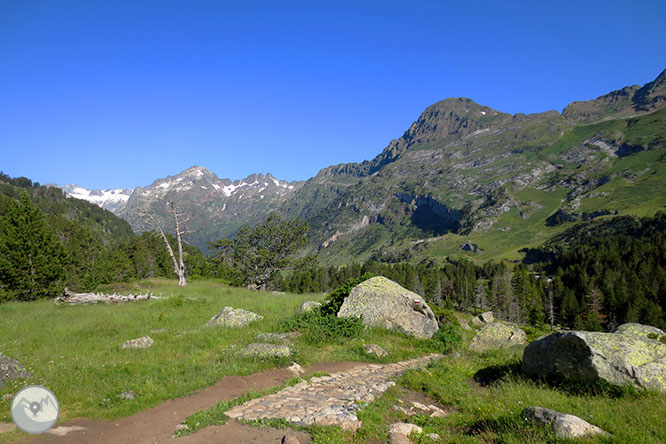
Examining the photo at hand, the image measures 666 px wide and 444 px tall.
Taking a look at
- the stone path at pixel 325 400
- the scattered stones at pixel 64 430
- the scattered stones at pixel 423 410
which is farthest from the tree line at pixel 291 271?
the scattered stones at pixel 64 430

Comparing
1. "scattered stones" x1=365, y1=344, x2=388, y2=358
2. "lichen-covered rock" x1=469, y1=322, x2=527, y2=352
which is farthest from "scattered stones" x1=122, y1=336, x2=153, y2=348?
"lichen-covered rock" x1=469, y1=322, x2=527, y2=352

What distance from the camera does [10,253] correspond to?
42.0 metres

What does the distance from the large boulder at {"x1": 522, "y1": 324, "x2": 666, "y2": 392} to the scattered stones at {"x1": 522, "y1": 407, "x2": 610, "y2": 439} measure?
3.89 m

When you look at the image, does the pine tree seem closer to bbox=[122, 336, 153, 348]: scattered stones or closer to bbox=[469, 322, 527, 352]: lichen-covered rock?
bbox=[122, 336, 153, 348]: scattered stones

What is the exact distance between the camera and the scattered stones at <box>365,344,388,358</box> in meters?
17.7

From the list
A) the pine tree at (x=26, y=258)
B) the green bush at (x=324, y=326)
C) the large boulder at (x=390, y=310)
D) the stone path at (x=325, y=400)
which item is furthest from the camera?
the pine tree at (x=26, y=258)

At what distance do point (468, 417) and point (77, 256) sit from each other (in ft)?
352

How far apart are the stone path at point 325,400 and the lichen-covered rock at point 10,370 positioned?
8.43 meters

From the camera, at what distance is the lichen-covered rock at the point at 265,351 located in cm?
1562

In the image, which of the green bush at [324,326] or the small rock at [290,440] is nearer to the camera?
the small rock at [290,440]

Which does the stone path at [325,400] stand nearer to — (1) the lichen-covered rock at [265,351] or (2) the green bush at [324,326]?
(1) the lichen-covered rock at [265,351]

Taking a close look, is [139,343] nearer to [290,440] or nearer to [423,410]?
[290,440]

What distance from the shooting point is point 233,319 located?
21656 millimetres

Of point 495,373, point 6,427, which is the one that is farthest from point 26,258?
point 495,373
